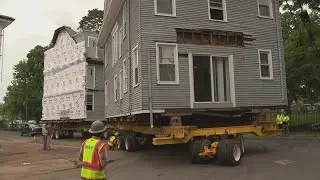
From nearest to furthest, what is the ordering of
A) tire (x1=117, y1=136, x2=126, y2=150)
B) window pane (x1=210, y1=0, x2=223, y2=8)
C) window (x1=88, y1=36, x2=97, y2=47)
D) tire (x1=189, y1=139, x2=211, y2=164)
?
tire (x1=189, y1=139, x2=211, y2=164)
window pane (x1=210, y1=0, x2=223, y2=8)
tire (x1=117, y1=136, x2=126, y2=150)
window (x1=88, y1=36, x2=97, y2=47)

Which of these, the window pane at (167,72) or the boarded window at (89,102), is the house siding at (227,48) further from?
the boarded window at (89,102)

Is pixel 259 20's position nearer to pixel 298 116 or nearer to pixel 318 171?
pixel 318 171

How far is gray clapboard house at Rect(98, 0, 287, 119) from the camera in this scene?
1675cm

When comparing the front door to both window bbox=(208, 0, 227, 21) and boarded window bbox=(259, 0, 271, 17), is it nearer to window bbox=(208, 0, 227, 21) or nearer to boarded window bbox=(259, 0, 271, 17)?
window bbox=(208, 0, 227, 21)

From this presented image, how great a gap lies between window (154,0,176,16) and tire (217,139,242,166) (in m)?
5.62

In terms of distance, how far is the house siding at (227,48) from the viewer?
16.7 meters

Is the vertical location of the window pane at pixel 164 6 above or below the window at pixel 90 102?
→ above

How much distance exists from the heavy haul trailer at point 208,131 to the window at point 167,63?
1444 mm

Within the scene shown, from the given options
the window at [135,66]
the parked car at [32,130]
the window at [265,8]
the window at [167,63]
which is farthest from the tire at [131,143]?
the parked car at [32,130]

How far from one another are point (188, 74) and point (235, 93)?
2.19 metres

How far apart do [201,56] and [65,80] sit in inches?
954

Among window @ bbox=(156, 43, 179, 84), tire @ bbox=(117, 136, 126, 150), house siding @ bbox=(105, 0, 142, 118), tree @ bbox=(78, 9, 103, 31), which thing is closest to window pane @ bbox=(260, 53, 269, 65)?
window @ bbox=(156, 43, 179, 84)

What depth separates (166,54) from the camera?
1711cm

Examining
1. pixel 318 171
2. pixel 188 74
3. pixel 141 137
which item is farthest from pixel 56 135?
pixel 318 171
